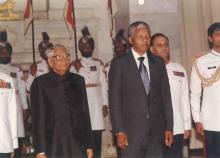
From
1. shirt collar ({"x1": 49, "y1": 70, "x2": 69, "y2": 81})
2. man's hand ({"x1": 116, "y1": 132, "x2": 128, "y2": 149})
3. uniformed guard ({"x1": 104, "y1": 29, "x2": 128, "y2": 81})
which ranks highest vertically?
uniformed guard ({"x1": 104, "y1": 29, "x2": 128, "y2": 81})

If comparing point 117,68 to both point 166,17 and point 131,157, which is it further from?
point 166,17

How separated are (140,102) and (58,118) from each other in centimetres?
77

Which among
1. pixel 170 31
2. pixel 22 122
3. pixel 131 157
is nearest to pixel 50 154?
pixel 131 157

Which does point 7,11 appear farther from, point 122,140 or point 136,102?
point 122,140

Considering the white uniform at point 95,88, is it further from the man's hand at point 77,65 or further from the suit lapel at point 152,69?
the suit lapel at point 152,69

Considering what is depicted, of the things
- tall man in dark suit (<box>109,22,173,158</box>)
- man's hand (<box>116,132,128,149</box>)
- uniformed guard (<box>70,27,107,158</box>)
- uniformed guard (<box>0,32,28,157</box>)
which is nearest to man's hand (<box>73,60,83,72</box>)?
uniformed guard (<box>70,27,107,158</box>)

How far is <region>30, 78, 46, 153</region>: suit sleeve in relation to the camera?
4656mm

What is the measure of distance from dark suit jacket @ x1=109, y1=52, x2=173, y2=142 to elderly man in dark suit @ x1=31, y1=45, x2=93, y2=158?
0.34m

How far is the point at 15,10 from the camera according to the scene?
10.5m

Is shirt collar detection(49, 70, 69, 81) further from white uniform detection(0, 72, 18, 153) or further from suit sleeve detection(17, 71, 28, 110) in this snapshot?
suit sleeve detection(17, 71, 28, 110)

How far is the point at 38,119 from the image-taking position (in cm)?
469

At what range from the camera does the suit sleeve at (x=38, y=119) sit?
4.66m

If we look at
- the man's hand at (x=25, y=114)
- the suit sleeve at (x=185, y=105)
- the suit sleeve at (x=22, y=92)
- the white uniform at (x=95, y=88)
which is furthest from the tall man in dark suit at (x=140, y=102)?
the man's hand at (x=25, y=114)

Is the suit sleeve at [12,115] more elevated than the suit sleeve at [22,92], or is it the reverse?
the suit sleeve at [22,92]
